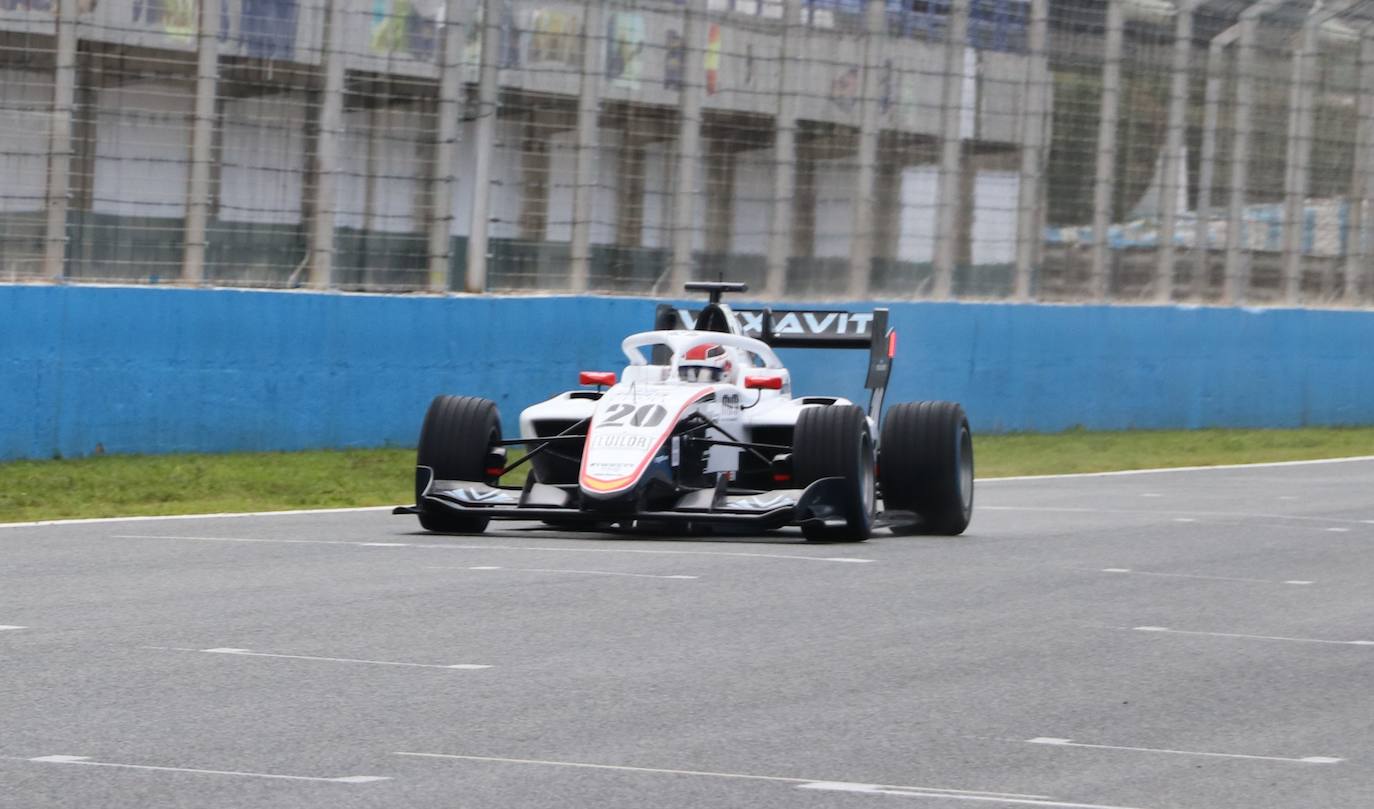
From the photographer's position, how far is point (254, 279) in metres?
18.6

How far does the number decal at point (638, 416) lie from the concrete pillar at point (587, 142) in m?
8.81

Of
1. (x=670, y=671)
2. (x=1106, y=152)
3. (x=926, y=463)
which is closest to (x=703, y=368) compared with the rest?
(x=926, y=463)

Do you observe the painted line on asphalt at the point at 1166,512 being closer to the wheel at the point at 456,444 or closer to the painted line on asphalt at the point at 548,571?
the wheel at the point at 456,444

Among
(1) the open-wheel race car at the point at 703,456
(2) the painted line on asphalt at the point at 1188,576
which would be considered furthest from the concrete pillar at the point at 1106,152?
(2) the painted line on asphalt at the point at 1188,576

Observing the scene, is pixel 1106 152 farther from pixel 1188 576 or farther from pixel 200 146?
pixel 1188 576

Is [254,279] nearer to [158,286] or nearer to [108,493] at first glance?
[158,286]

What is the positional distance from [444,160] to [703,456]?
310 inches

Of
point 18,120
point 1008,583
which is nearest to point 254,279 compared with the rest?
point 18,120

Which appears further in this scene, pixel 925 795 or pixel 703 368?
pixel 703 368

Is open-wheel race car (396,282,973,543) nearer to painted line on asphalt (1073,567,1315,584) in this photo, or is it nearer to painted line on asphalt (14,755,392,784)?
painted line on asphalt (1073,567,1315,584)

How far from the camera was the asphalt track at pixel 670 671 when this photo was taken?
5.97 m

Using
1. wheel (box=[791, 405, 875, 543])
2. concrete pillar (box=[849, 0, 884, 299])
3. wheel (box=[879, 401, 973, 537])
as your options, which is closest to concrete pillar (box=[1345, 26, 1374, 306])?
concrete pillar (box=[849, 0, 884, 299])

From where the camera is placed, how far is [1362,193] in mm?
29219

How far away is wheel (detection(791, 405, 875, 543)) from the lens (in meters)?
12.2
